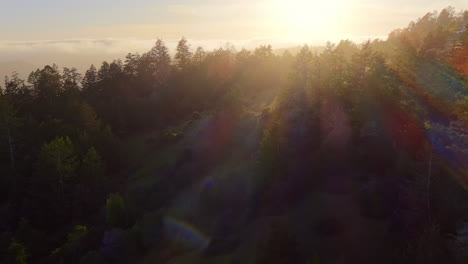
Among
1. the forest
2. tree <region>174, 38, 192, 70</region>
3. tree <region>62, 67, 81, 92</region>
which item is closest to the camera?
the forest

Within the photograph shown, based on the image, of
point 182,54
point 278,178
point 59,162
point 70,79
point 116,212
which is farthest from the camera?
point 182,54

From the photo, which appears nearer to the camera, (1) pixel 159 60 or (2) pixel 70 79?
(2) pixel 70 79

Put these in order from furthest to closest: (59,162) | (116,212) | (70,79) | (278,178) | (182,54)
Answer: (182,54) < (70,79) < (59,162) < (116,212) < (278,178)

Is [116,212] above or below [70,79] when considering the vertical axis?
below

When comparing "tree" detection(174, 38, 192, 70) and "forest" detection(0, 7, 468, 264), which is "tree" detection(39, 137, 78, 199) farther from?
"tree" detection(174, 38, 192, 70)

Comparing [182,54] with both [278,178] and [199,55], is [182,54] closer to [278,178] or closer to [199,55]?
[199,55]

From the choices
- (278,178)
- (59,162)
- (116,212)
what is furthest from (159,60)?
(278,178)

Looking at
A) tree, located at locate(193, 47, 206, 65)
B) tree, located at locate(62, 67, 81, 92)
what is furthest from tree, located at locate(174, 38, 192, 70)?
tree, located at locate(62, 67, 81, 92)

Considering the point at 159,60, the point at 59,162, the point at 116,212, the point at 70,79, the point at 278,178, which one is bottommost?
the point at 116,212

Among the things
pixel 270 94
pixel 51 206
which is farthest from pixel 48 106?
pixel 270 94
